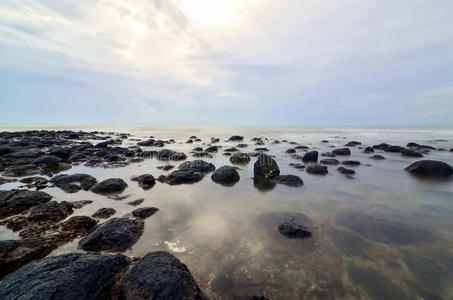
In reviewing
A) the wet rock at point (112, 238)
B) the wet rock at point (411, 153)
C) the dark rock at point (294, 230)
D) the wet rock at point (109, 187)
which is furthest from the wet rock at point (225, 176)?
the wet rock at point (411, 153)

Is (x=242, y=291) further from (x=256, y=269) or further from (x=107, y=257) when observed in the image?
(x=107, y=257)

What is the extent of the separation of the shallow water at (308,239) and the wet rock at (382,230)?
0.08 ft

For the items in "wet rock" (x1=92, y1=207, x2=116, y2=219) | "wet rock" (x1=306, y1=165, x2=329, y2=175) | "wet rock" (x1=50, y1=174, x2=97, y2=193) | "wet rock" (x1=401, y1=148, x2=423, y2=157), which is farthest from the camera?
"wet rock" (x1=401, y1=148, x2=423, y2=157)

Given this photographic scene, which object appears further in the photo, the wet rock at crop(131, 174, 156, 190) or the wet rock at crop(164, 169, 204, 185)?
the wet rock at crop(164, 169, 204, 185)

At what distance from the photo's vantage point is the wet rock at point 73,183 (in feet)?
22.9

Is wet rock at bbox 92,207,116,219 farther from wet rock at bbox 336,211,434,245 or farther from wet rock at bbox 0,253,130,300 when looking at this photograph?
wet rock at bbox 336,211,434,245

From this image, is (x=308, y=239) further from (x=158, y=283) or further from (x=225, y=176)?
(x=225, y=176)

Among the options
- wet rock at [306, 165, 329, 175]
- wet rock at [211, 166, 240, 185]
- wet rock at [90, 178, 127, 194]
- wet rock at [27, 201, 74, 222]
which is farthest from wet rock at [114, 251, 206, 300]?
wet rock at [306, 165, 329, 175]

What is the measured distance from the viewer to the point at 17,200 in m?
5.46

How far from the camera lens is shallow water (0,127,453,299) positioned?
9.70ft

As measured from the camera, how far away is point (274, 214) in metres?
Result: 5.37

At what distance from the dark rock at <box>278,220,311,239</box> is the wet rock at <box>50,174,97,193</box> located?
7.17 meters

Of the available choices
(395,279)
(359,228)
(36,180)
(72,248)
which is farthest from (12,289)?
(36,180)

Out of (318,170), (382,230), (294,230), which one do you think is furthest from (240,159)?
(382,230)
